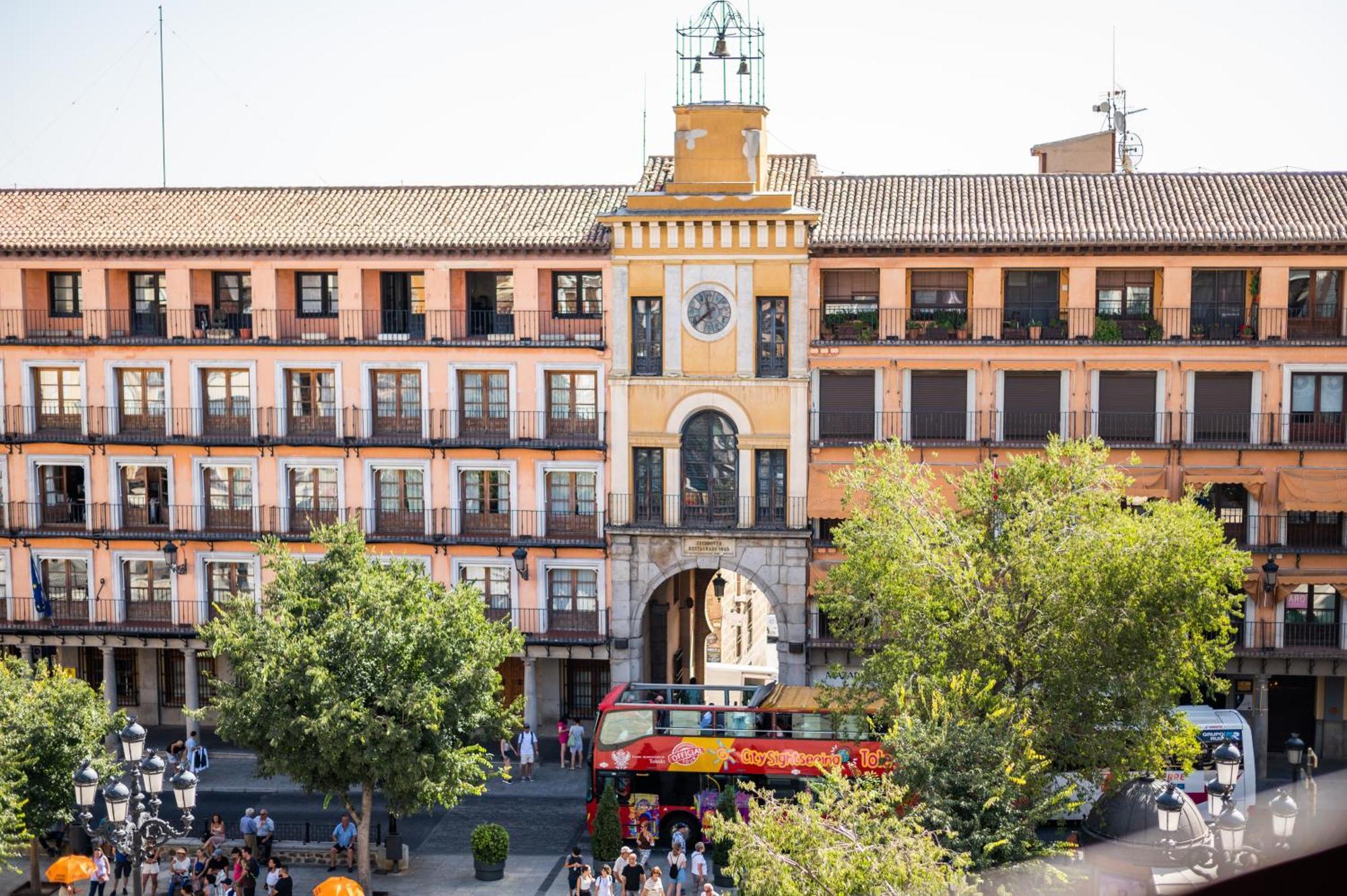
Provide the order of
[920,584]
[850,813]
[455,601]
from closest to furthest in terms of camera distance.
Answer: [850,813], [920,584], [455,601]

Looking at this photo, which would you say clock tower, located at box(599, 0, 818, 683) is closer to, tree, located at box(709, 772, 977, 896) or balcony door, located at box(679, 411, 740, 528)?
balcony door, located at box(679, 411, 740, 528)

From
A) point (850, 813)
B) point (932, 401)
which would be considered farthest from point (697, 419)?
point (850, 813)

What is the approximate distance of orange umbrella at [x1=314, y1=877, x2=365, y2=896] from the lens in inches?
1114

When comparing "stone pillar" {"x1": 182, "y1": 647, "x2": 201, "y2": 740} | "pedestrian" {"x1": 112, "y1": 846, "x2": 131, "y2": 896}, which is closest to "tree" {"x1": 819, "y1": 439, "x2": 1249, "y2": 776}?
"pedestrian" {"x1": 112, "y1": 846, "x2": 131, "y2": 896}

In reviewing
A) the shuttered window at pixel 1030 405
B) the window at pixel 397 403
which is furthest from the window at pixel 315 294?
the shuttered window at pixel 1030 405

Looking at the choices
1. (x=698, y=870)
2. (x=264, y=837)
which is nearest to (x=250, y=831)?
(x=264, y=837)

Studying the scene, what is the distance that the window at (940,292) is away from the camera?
45.0m

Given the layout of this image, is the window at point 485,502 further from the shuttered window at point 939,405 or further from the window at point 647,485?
the shuttered window at point 939,405

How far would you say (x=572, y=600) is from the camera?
153 feet

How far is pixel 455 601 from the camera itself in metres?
35.5

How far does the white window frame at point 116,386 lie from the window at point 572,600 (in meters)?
13.0

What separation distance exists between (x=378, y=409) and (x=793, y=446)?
12962 millimetres

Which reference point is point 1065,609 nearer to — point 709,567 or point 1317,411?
point 709,567

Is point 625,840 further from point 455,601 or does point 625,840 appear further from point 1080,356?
point 1080,356
